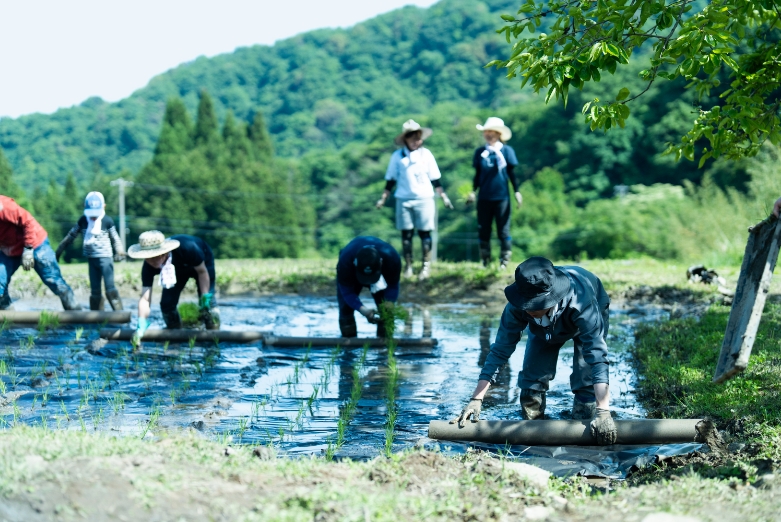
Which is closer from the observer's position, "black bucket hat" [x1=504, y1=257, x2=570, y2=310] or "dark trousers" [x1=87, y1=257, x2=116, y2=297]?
"black bucket hat" [x1=504, y1=257, x2=570, y2=310]

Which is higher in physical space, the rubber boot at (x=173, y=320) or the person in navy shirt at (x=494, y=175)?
the person in navy shirt at (x=494, y=175)

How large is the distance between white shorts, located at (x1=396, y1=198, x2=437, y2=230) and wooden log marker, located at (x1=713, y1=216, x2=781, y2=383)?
7254mm

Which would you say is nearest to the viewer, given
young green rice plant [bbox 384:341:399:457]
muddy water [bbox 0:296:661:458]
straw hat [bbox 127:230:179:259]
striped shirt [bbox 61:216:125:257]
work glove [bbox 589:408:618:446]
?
young green rice plant [bbox 384:341:399:457]

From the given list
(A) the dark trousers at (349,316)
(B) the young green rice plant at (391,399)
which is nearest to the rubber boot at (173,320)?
(A) the dark trousers at (349,316)

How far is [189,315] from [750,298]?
23.1 ft

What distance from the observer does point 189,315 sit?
10.9 meters

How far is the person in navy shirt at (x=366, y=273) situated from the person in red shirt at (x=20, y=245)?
3.83 metres

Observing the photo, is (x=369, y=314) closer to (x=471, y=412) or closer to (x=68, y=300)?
(x=471, y=412)

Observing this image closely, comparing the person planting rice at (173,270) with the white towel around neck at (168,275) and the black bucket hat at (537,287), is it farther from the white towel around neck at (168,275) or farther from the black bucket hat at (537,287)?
the black bucket hat at (537,287)

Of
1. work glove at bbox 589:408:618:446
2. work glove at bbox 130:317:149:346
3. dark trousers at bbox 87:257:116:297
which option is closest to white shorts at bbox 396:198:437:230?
dark trousers at bbox 87:257:116:297

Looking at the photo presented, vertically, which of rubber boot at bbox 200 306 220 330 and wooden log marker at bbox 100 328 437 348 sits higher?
rubber boot at bbox 200 306 220 330

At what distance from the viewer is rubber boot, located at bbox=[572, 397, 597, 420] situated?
21.7ft

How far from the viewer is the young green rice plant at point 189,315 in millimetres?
10867

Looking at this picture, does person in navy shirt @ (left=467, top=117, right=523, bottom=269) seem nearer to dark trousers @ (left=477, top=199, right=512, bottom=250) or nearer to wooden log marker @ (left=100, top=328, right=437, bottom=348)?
dark trousers @ (left=477, top=199, right=512, bottom=250)
